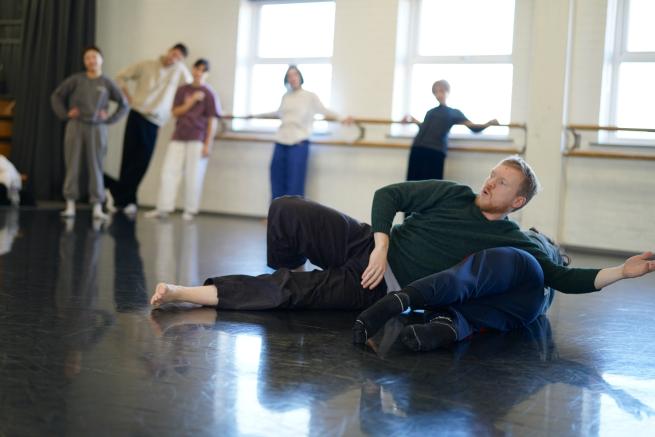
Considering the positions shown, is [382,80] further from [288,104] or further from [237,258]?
[237,258]

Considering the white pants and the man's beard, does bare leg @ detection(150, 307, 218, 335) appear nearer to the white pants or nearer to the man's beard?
the man's beard

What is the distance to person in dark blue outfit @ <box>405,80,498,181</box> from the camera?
5988mm

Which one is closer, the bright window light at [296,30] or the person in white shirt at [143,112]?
the person in white shirt at [143,112]

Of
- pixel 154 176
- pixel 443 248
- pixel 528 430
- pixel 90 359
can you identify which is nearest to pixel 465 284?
pixel 443 248

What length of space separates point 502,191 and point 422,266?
1.12ft

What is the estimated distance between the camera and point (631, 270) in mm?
2146

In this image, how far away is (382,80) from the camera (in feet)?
22.0

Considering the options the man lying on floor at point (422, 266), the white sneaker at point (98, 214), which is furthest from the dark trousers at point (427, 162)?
the man lying on floor at point (422, 266)

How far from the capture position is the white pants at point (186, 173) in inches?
279

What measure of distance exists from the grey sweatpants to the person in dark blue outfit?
2.49 m

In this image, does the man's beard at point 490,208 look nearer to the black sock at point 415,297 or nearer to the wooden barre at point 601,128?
the black sock at point 415,297

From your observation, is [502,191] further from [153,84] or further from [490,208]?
[153,84]

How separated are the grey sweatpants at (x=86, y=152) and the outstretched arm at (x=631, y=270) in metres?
4.82

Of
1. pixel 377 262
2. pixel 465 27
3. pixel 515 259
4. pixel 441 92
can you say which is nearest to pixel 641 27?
pixel 465 27
